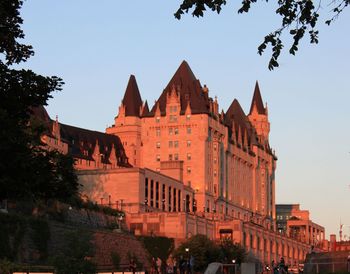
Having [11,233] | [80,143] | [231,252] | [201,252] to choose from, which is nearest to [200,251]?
[201,252]

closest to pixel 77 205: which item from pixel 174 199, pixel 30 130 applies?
pixel 174 199

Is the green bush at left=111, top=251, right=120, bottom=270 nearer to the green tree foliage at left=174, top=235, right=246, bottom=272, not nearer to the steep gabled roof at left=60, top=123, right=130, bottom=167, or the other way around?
the green tree foliage at left=174, top=235, right=246, bottom=272

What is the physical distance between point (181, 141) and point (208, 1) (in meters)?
172

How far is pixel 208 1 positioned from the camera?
19328mm

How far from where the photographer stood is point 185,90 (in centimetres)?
19425

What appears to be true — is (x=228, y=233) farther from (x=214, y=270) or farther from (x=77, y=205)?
(x=214, y=270)

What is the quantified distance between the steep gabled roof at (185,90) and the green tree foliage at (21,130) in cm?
15432

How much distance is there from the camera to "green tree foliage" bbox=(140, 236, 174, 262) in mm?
114875

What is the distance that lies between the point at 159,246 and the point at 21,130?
8403 centimetres

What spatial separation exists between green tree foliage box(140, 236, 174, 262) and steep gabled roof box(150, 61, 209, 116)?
7223 centimetres

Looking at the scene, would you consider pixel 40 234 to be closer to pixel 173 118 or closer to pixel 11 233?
pixel 11 233

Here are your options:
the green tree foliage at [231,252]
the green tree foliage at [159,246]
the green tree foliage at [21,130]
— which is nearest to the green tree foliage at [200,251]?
the green tree foliage at [159,246]

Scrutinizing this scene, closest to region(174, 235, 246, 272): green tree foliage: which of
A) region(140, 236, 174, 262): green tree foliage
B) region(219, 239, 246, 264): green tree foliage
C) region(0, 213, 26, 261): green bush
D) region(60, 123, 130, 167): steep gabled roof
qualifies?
region(219, 239, 246, 264): green tree foliage

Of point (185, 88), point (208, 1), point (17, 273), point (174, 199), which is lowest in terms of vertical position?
point (17, 273)
